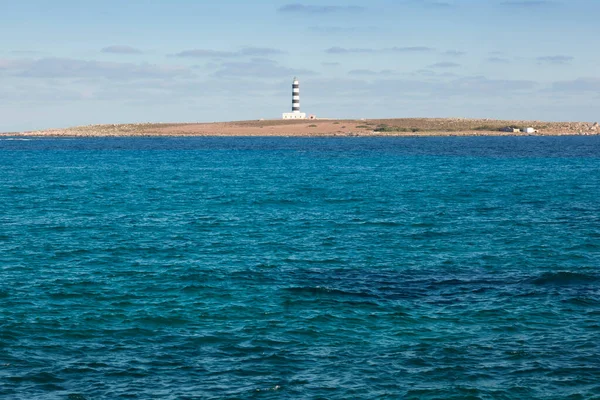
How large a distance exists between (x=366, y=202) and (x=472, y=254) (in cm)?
2548

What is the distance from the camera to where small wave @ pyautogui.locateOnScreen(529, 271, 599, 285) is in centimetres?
3278

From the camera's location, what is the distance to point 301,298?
30516 millimetres

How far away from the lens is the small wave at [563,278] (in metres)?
32.8

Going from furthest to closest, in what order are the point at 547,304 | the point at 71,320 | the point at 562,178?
the point at 562,178 → the point at 547,304 → the point at 71,320

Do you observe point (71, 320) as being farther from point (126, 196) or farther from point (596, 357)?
point (126, 196)

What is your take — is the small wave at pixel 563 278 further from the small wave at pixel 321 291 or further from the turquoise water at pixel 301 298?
the small wave at pixel 321 291

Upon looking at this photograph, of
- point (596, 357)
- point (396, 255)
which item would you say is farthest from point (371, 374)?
point (396, 255)

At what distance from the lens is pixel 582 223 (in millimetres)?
49906

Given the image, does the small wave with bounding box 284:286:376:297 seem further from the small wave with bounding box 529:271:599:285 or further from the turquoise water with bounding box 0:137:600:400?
the small wave with bounding box 529:271:599:285

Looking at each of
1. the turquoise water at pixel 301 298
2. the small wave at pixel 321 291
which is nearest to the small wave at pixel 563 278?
the turquoise water at pixel 301 298

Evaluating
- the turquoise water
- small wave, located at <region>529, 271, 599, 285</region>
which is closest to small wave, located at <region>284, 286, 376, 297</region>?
the turquoise water

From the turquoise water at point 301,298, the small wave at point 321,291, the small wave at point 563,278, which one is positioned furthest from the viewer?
the small wave at point 563,278

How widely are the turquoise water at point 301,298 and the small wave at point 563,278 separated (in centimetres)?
16

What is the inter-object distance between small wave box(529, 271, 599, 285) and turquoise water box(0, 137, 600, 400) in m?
0.16
